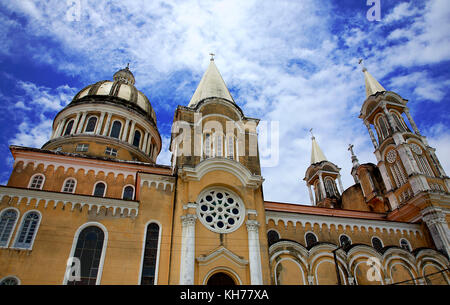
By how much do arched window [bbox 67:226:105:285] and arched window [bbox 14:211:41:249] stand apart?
220 centimetres

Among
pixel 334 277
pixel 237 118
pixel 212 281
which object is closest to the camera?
pixel 212 281

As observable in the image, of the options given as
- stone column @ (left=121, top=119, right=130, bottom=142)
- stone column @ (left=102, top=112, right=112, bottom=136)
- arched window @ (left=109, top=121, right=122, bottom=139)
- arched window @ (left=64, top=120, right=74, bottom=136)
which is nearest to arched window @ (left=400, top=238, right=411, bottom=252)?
stone column @ (left=121, top=119, right=130, bottom=142)

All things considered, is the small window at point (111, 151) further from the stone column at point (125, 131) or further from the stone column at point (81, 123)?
the stone column at point (81, 123)

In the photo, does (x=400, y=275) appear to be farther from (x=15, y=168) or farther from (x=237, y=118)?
(x=15, y=168)

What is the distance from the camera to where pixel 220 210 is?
1889 centimetres

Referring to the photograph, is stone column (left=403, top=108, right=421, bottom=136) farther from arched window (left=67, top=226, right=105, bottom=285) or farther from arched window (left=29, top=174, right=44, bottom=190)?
arched window (left=29, top=174, right=44, bottom=190)

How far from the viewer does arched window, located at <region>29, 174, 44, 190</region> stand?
20.8m

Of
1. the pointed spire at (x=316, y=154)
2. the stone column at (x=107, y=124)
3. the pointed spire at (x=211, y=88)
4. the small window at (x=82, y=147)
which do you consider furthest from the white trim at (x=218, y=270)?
the pointed spire at (x=316, y=154)

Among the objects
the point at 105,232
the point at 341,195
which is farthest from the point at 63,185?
the point at 341,195

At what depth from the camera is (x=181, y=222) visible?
56.7 ft

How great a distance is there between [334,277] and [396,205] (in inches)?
536

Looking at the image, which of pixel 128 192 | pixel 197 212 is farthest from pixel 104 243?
pixel 128 192

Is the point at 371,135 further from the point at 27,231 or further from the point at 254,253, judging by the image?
the point at 27,231

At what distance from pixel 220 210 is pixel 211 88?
10.4 m
